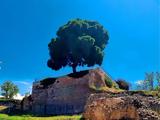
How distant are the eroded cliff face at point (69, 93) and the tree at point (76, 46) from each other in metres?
7.12

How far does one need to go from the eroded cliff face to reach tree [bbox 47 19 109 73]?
7120 millimetres

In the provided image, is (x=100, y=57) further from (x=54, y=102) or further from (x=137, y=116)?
(x=137, y=116)

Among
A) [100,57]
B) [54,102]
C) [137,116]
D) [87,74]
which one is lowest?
[137,116]

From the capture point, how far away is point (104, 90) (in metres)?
48.9

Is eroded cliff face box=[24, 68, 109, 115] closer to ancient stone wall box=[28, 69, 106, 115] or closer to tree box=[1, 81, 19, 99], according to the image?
ancient stone wall box=[28, 69, 106, 115]

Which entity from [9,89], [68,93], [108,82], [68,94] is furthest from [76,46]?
[9,89]

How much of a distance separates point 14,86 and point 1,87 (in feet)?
8.97

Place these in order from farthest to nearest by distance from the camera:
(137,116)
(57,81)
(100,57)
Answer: (100,57) → (57,81) → (137,116)

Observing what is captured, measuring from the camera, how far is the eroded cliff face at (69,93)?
4972 cm

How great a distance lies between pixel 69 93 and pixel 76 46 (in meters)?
10.6

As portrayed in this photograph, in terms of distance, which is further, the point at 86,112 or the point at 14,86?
the point at 14,86

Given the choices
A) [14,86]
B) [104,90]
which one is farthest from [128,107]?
[14,86]

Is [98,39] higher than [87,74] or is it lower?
higher

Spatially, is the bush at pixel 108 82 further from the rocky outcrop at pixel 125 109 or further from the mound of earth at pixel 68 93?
the rocky outcrop at pixel 125 109
